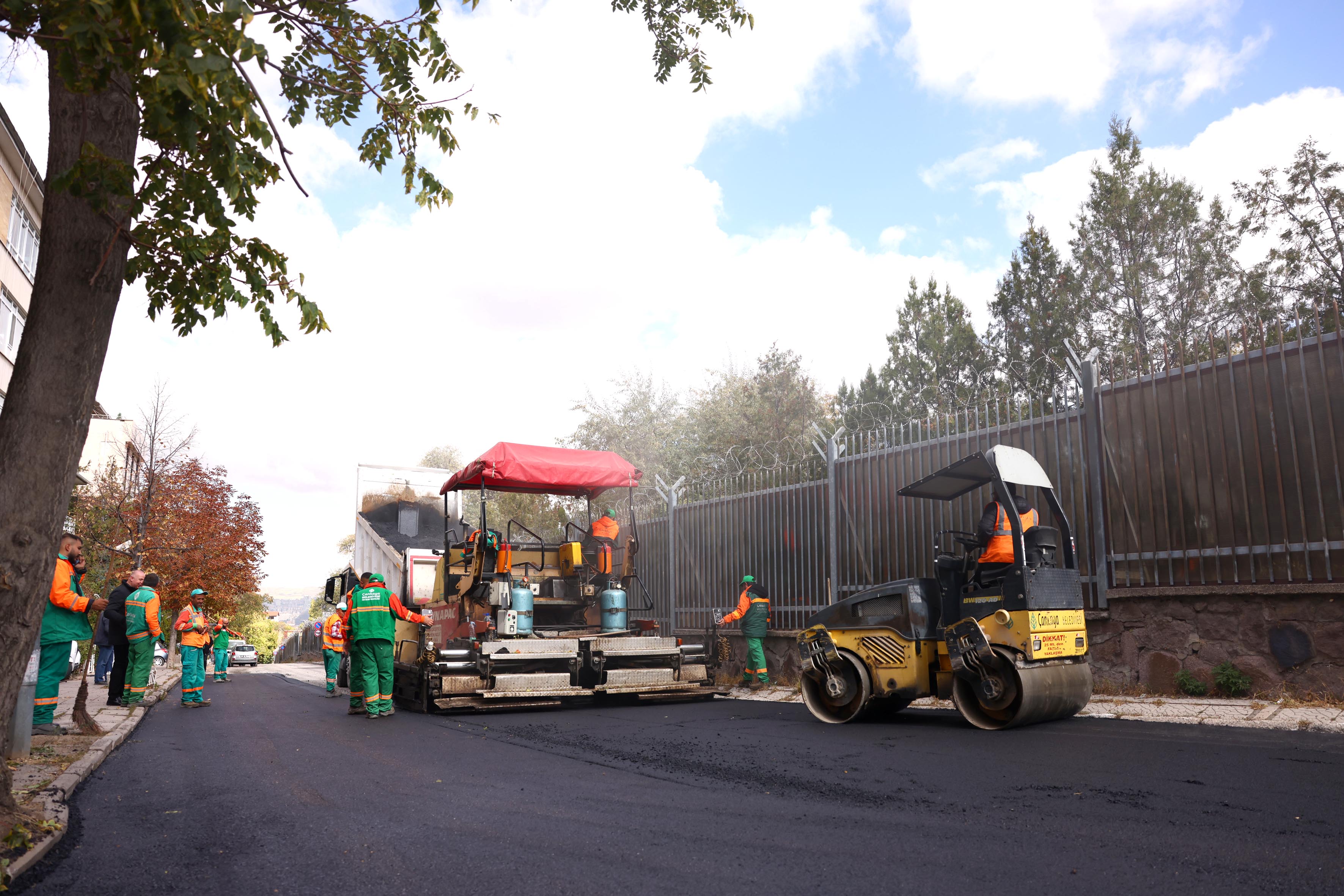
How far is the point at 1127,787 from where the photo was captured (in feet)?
15.6

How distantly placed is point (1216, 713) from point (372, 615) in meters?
8.25

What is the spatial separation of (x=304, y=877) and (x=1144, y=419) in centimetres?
812

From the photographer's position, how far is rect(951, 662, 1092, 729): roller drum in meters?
6.79

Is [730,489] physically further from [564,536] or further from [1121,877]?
[1121,877]

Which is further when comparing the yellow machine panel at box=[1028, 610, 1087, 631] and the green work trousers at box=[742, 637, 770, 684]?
the green work trousers at box=[742, 637, 770, 684]

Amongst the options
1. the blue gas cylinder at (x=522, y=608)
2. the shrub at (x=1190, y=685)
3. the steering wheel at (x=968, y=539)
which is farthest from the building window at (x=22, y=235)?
the shrub at (x=1190, y=685)

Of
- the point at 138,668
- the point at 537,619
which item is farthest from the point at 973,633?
the point at 138,668

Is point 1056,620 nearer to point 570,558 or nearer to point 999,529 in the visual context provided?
point 999,529

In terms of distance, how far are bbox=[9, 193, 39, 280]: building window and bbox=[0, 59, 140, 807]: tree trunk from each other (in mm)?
21305

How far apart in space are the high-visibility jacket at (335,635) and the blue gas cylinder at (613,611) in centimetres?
632

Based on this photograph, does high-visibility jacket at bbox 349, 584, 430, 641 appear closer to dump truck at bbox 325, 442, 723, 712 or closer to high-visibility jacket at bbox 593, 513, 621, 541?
dump truck at bbox 325, 442, 723, 712

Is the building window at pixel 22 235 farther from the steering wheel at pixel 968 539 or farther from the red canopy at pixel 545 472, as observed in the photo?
the steering wheel at pixel 968 539

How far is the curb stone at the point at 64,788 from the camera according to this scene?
3656 millimetres

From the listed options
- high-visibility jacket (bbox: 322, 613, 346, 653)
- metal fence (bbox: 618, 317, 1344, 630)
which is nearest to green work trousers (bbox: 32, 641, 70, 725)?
high-visibility jacket (bbox: 322, 613, 346, 653)
